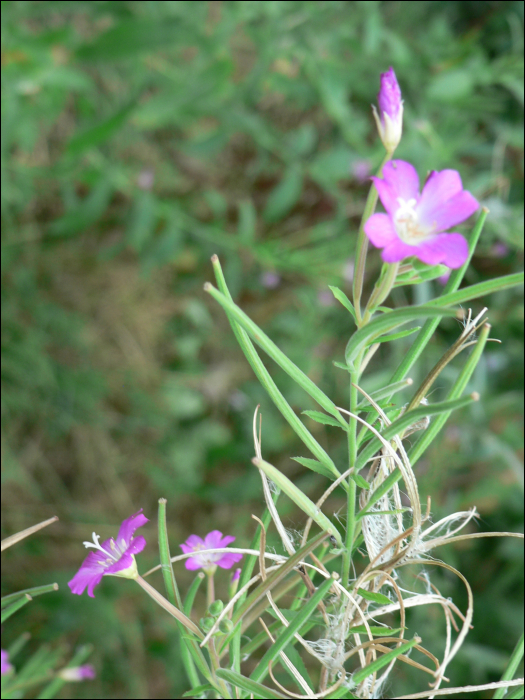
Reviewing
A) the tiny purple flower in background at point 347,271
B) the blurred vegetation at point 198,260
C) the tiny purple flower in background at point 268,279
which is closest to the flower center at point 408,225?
the blurred vegetation at point 198,260

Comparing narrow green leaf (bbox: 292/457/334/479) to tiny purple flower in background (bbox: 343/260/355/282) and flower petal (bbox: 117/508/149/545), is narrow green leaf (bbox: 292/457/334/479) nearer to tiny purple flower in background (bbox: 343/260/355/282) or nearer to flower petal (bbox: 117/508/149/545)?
flower petal (bbox: 117/508/149/545)

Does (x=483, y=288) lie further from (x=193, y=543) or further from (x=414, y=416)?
(x=193, y=543)

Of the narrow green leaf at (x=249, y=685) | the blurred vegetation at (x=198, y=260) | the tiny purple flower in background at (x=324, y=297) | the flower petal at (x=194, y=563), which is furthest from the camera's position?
the tiny purple flower in background at (x=324, y=297)

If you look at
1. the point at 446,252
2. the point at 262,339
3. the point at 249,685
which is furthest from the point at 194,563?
the point at 446,252

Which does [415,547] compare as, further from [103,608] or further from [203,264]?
[203,264]

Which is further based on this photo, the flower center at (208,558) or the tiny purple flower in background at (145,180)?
the tiny purple flower in background at (145,180)

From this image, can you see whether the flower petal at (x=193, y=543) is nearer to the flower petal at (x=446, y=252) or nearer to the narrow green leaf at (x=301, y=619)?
the narrow green leaf at (x=301, y=619)
